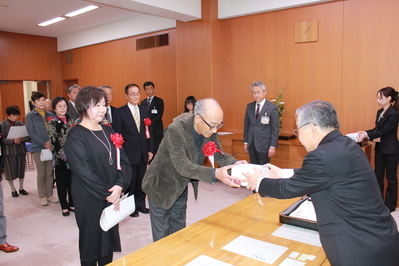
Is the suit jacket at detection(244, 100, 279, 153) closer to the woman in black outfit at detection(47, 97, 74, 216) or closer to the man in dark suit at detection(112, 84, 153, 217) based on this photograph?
the man in dark suit at detection(112, 84, 153, 217)

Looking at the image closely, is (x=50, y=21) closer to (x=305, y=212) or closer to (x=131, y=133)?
(x=131, y=133)

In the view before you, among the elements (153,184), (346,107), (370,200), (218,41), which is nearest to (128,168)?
(153,184)

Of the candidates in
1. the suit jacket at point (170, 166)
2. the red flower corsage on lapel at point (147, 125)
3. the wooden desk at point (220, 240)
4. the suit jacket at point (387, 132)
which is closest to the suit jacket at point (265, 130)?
the suit jacket at point (387, 132)

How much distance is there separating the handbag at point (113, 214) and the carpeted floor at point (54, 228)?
1282mm

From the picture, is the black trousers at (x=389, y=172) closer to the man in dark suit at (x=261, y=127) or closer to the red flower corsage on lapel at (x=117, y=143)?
the man in dark suit at (x=261, y=127)

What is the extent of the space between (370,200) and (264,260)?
0.58 metres

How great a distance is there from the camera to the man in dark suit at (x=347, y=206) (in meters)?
1.46

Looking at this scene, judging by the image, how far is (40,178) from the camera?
4.90m

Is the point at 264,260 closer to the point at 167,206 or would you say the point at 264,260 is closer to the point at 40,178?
the point at 167,206

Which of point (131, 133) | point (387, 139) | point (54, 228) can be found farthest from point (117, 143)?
point (387, 139)

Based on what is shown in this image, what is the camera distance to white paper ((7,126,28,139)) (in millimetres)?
5125

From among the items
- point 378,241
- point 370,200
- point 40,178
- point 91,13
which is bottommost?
point 40,178

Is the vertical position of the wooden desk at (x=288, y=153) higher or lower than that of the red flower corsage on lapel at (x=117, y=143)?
lower

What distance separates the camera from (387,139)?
438cm
